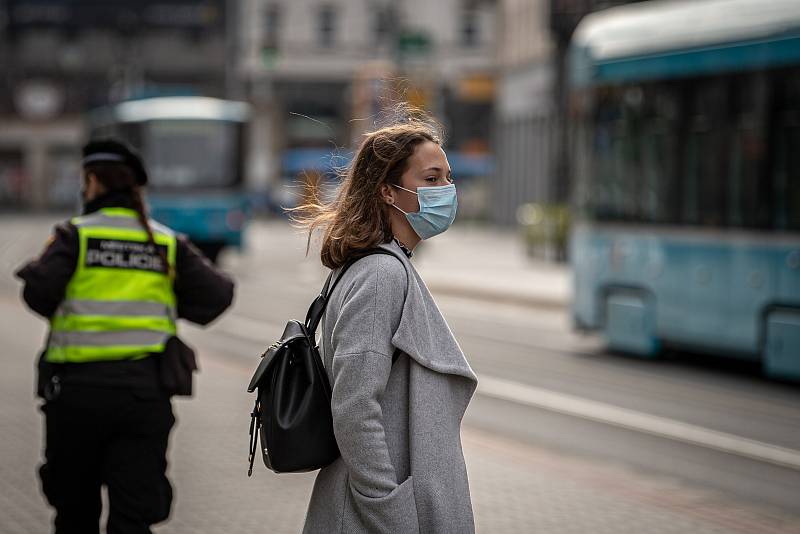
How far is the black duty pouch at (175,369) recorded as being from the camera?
512 cm

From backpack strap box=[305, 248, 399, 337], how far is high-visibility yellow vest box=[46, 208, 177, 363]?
5.10ft

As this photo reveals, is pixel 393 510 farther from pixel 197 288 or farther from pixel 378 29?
pixel 378 29

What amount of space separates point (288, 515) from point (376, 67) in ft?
93.2

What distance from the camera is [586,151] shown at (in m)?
15.6

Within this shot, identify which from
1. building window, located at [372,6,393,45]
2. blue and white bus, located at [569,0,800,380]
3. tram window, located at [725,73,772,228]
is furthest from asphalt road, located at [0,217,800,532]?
building window, located at [372,6,393,45]

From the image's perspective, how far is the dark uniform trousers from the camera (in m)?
5.00

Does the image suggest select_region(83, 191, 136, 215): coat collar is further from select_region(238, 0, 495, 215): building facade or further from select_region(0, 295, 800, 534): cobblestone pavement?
select_region(238, 0, 495, 215): building facade

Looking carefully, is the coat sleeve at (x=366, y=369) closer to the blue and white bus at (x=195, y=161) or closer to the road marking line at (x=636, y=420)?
the road marking line at (x=636, y=420)

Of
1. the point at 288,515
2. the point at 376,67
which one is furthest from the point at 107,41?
the point at 288,515

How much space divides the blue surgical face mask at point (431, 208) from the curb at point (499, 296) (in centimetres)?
1707

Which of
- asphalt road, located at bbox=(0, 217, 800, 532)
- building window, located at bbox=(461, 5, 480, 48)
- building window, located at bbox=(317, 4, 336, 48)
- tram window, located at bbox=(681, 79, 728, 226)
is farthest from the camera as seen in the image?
building window, located at bbox=(317, 4, 336, 48)

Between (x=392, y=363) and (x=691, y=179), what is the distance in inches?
418

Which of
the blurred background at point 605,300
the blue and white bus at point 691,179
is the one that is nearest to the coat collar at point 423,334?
the blurred background at point 605,300

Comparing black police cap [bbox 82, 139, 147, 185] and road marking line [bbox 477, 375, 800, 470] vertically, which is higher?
black police cap [bbox 82, 139, 147, 185]
